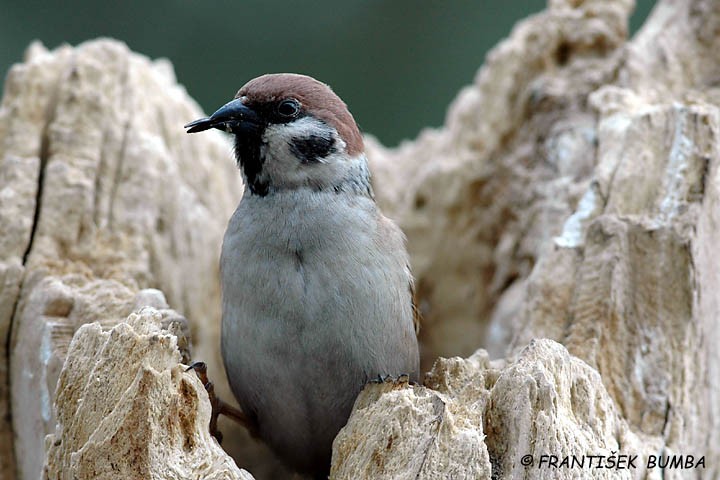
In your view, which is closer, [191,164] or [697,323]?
[697,323]

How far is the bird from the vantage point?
387 cm

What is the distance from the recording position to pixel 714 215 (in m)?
4.31

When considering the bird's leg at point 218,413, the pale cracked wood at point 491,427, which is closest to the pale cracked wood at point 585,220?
the pale cracked wood at point 491,427

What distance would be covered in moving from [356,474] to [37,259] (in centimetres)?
207

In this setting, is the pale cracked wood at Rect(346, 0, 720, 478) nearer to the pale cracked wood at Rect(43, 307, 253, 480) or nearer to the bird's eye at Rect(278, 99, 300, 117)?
the pale cracked wood at Rect(43, 307, 253, 480)

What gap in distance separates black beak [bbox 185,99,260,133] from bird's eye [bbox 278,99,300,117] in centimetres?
12

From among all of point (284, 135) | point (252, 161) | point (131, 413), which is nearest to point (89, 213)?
point (252, 161)

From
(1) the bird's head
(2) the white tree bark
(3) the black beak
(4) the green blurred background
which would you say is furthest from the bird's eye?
(4) the green blurred background

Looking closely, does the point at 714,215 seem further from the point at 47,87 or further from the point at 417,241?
the point at 47,87

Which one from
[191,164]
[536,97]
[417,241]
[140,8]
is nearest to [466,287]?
[417,241]

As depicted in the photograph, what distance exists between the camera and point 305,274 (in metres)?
3.88

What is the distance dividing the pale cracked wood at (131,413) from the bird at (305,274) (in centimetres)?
63

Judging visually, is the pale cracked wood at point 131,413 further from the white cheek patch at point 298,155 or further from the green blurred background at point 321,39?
the green blurred background at point 321,39

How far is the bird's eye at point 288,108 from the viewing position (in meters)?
4.14
